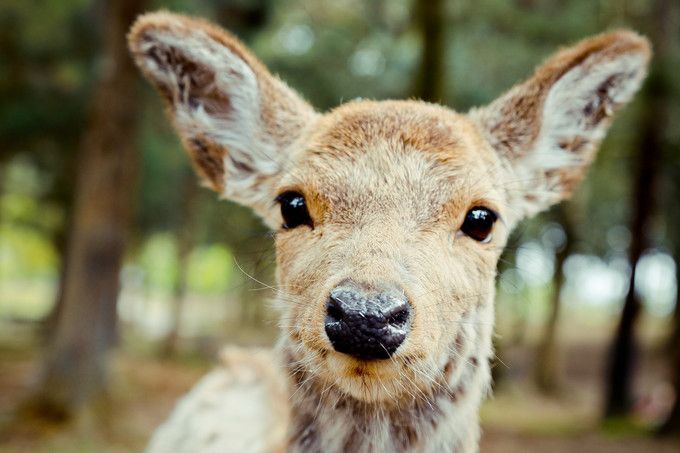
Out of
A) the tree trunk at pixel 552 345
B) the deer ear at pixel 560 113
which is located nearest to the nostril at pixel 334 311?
the deer ear at pixel 560 113

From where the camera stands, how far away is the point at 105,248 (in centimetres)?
946

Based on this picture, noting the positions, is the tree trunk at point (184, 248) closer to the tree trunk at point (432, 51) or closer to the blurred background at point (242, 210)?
the blurred background at point (242, 210)

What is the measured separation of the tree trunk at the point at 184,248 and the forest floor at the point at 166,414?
0.68 meters

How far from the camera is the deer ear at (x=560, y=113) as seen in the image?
308 cm

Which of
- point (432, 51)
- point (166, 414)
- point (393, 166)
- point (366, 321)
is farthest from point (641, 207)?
point (366, 321)

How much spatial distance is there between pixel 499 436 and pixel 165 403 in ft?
19.1

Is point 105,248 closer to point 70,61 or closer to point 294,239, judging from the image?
point 70,61

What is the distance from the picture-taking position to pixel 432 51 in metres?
9.23

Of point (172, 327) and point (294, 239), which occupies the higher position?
point (294, 239)

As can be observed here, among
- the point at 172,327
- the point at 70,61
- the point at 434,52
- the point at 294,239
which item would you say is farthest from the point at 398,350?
the point at 172,327

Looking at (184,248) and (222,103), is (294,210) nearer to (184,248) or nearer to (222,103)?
(222,103)

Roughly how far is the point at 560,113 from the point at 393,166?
1.02 meters

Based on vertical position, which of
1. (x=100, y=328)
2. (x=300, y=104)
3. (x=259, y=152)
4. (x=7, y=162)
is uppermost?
(x=7, y=162)

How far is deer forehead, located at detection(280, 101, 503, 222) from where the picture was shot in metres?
2.62
